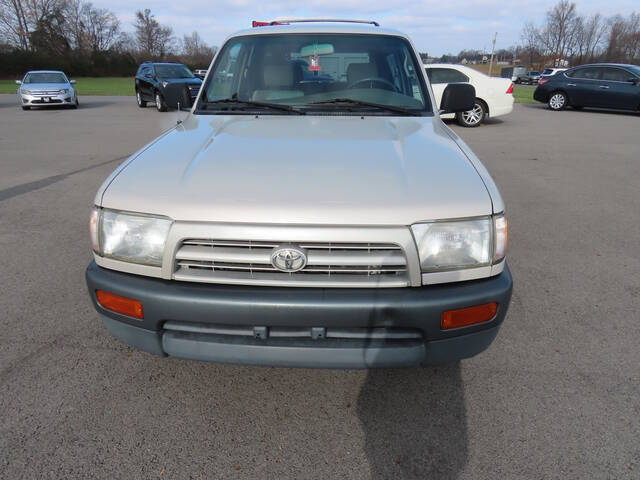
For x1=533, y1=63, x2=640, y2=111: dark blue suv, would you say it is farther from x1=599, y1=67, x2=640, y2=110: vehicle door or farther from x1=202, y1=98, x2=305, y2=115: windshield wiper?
x1=202, y1=98, x2=305, y2=115: windshield wiper

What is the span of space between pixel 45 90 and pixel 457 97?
1813cm

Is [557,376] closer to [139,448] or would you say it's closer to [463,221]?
[463,221]

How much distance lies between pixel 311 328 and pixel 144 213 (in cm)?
84

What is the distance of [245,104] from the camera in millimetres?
3105

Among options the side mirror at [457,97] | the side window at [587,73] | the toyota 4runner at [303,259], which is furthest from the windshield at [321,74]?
the side window at [587,73]

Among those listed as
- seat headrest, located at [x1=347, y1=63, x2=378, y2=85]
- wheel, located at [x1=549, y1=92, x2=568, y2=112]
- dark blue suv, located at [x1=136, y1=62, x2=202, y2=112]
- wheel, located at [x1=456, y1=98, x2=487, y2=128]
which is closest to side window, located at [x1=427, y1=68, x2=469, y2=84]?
wheel, located at [x1=456, y1=98, x2=487, y2=128]

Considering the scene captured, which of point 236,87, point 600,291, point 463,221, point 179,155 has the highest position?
point 236,87

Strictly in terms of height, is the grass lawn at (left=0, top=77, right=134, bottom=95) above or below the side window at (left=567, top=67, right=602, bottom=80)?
below

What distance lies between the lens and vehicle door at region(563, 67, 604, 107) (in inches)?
620

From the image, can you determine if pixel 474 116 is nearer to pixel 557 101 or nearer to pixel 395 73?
pixel 557 101

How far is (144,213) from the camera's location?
194 cm

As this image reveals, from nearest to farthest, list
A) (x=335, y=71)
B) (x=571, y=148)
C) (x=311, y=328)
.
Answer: (x=311, y=328)
(x=335, y=71)
(x=571, y=148)

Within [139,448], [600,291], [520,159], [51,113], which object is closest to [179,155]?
[139,448]

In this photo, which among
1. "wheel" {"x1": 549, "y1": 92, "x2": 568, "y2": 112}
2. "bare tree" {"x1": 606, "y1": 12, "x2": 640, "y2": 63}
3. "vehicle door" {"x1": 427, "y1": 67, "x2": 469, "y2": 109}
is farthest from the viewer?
"bare tree" {"x1": 606, "y1": 12, "x2": 640, "y2": 63}
